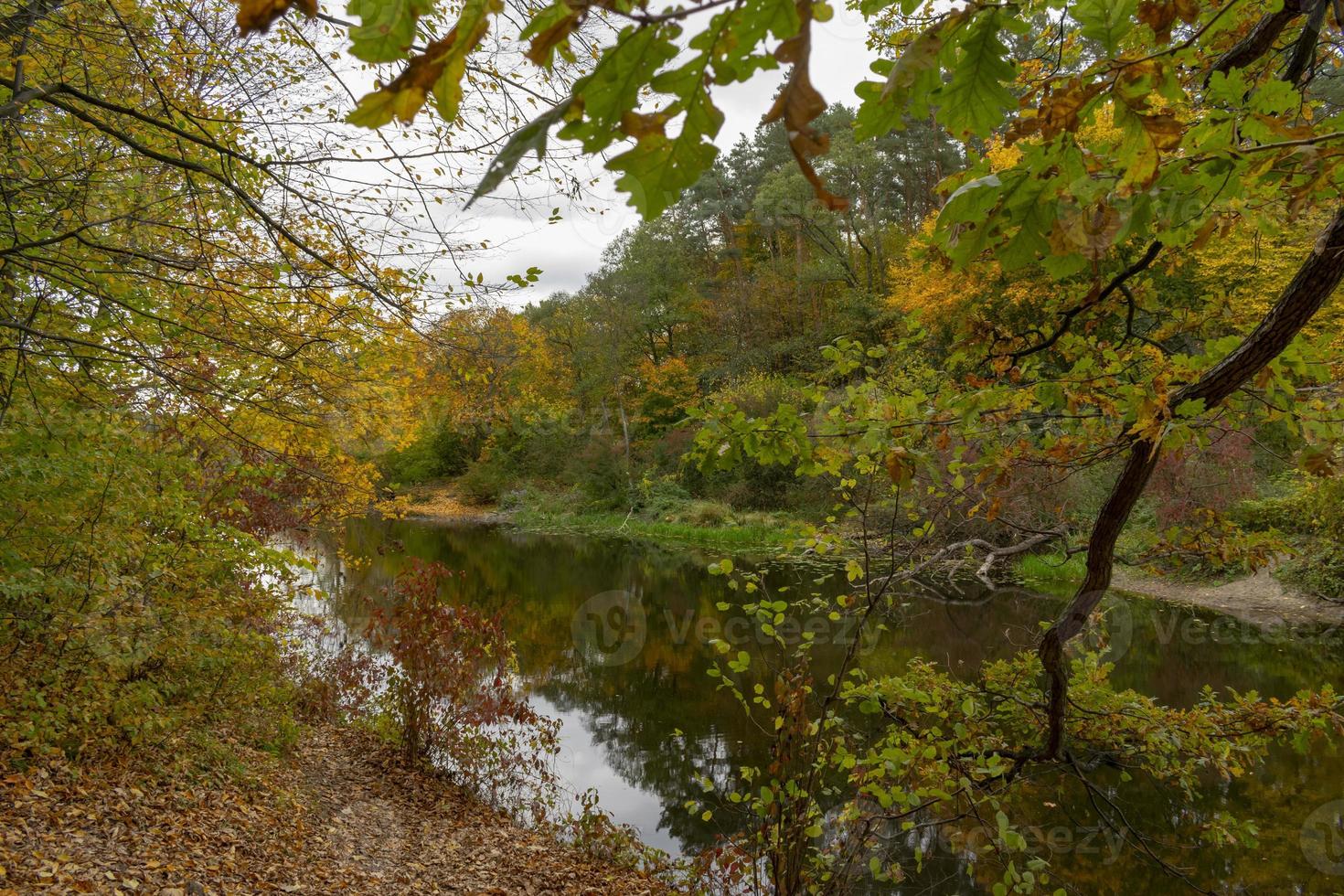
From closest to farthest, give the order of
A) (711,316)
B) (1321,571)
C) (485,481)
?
(1321,571), (711,316), (485,481)

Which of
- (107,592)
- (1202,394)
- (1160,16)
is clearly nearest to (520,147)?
(1160,16)

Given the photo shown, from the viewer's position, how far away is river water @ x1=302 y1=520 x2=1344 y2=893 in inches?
203

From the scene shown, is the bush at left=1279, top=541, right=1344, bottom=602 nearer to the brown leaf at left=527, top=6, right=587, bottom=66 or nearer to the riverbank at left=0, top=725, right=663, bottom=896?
the riverbank at left=0, top=725, right=663, bottom=896

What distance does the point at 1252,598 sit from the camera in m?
11.6

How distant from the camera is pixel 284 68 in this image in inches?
155

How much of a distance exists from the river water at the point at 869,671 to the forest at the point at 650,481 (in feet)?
0.21

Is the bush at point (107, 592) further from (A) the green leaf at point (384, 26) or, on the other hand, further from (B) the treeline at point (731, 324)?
(B) the treeline at point (731, 324)

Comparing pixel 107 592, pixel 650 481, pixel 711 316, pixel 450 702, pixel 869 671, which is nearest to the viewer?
pixel 107 592

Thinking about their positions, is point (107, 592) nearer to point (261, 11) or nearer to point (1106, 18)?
point (261, 11)

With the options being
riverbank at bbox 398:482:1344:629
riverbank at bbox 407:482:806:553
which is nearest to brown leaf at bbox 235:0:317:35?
riverbank at bbox 398:482:1344:629

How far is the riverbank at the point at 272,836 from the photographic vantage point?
11.0ft

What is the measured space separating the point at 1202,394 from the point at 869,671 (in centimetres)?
759

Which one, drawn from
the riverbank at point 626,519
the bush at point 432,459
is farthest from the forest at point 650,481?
the bush at point 432,459

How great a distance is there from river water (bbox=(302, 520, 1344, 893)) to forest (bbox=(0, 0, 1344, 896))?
2.5 inches
